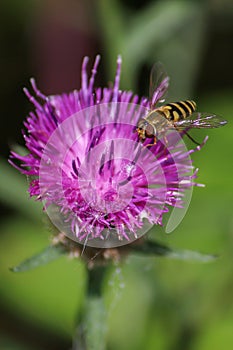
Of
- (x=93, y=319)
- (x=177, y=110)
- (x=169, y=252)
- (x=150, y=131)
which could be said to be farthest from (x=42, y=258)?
(x=177, y=110)

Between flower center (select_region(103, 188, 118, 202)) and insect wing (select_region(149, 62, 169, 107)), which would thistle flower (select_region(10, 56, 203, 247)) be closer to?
flower center (select_region(103, 188, 118, 202))

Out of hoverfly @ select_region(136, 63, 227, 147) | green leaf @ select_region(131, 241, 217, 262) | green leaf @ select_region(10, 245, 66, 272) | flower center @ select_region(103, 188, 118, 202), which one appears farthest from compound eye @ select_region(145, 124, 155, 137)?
green leaf @ select_region(10, 245, 66, 272)

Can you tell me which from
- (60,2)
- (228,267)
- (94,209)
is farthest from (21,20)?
(94,209)

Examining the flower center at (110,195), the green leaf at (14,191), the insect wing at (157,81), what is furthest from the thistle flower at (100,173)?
the green leaf at (14,191)

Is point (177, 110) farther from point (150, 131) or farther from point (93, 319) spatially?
point (93, 319)

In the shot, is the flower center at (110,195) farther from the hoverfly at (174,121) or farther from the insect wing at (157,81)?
the insect wing at (157,81)

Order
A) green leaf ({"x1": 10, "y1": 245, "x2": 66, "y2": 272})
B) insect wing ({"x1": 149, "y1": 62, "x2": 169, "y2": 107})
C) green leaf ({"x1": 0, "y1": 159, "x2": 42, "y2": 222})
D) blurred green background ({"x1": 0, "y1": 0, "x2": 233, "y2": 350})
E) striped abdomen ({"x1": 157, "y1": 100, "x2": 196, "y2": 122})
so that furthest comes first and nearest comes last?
blurred green background ({"x1": 0, "y1": 0, "x2": 233, "y2": 350}) < green leaf ({"x1": 0, "y1": 159, "x2": 42, "y2": 222}) < insect wing ({"x1": 149, "y1": 62, "x2": 169, "y2": 107}) < striped abdomen ({"x1": 157, "y1": 100, "x2": 196, "y2": 122}) < green leaf ({"x1": 10, "y1": 245, "x2": 66, "y2": 272})
